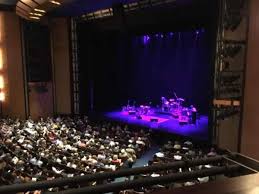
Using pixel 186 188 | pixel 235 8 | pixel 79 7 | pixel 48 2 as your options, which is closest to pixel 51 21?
pixel 79 7

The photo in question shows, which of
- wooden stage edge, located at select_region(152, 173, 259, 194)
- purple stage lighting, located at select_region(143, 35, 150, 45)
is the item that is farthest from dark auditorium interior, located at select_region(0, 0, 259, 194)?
wooden stage edge, located at select_region(152, 173, 259, 194)

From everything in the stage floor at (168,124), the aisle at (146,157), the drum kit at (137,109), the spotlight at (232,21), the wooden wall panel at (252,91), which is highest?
the spotlight at (232,21)

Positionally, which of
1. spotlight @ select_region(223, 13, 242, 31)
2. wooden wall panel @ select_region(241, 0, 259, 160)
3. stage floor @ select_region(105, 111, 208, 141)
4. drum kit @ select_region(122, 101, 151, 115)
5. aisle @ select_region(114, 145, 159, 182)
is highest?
spotlight @ select_region(223, 13, 242, 31)

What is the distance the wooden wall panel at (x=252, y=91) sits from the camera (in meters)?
7.23

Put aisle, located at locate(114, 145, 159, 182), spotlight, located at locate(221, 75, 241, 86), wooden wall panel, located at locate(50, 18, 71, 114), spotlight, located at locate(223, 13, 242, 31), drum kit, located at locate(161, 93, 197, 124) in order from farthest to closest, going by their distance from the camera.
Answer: wooden wall panel, located at locate(50, 18, 71, 114) < drum kit, located at locate(161, 93, 197, 124) < aisle, located at locate(114, 145, 159, 182) < spotlight, located at locate(221, 75, 241, 86) < spotlight, located at locate(223, 13, 242, 31)

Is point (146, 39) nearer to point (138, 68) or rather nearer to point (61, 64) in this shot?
point (138, 68)

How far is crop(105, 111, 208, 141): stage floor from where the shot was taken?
392 inches

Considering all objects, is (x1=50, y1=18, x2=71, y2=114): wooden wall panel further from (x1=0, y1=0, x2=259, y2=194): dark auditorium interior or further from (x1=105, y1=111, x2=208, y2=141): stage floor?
(x1=105, y1=111, x2=208, y2=141): stage floor

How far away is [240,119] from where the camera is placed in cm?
776

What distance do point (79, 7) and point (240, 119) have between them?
24.2 ft

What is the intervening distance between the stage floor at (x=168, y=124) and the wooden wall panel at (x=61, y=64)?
2182 mm

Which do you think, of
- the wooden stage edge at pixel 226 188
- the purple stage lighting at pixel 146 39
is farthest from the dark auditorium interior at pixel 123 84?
the wooden stage edge at pixel 226 188

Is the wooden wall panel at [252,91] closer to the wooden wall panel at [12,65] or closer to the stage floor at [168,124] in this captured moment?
the stage floor at [168,124]

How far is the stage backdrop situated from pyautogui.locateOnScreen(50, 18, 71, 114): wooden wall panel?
26.0 inches
